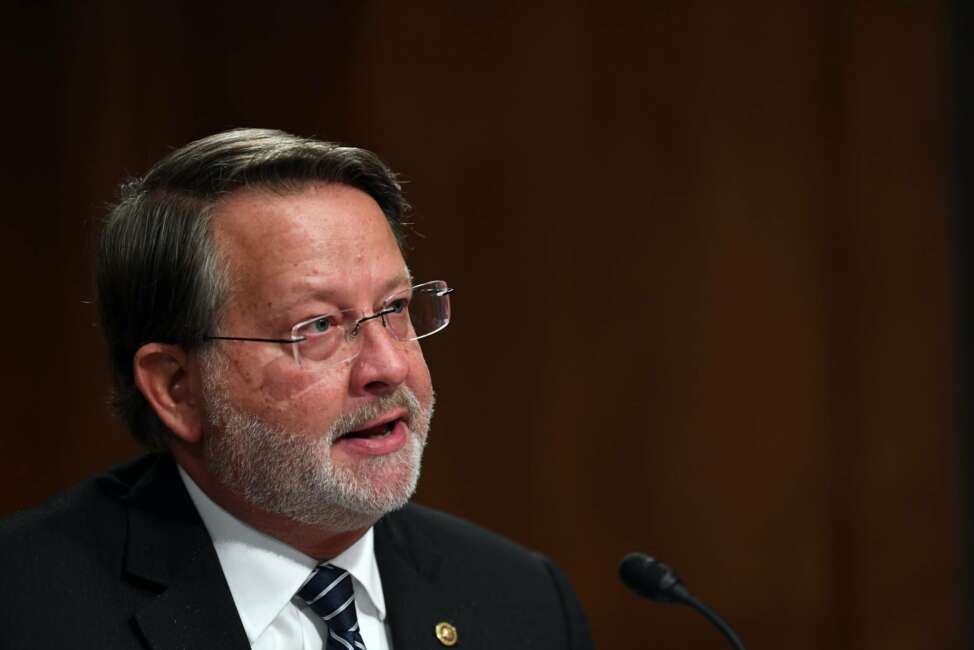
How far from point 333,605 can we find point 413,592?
194 mm

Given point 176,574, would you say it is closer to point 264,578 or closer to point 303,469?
point 264,578

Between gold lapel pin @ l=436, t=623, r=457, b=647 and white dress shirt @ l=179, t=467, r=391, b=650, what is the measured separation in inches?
4.7

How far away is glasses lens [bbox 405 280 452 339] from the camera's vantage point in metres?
1.99

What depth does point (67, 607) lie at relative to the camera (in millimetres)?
1727

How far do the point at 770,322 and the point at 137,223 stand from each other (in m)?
1.80

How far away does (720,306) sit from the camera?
3152 millimetres

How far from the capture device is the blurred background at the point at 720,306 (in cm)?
312

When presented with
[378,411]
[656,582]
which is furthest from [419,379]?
[656,582]

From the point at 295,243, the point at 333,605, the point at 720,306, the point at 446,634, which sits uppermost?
the point at 295,243

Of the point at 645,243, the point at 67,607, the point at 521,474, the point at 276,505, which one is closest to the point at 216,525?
the point at 276,505

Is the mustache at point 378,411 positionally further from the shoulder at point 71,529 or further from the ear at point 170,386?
the shoulder at point 71,529

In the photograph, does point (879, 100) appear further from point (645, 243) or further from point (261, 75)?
point (261, 75)

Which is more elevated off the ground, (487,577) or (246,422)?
(246,422)

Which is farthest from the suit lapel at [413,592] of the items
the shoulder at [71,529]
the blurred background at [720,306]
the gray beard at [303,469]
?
the blurred background at [720,306]
